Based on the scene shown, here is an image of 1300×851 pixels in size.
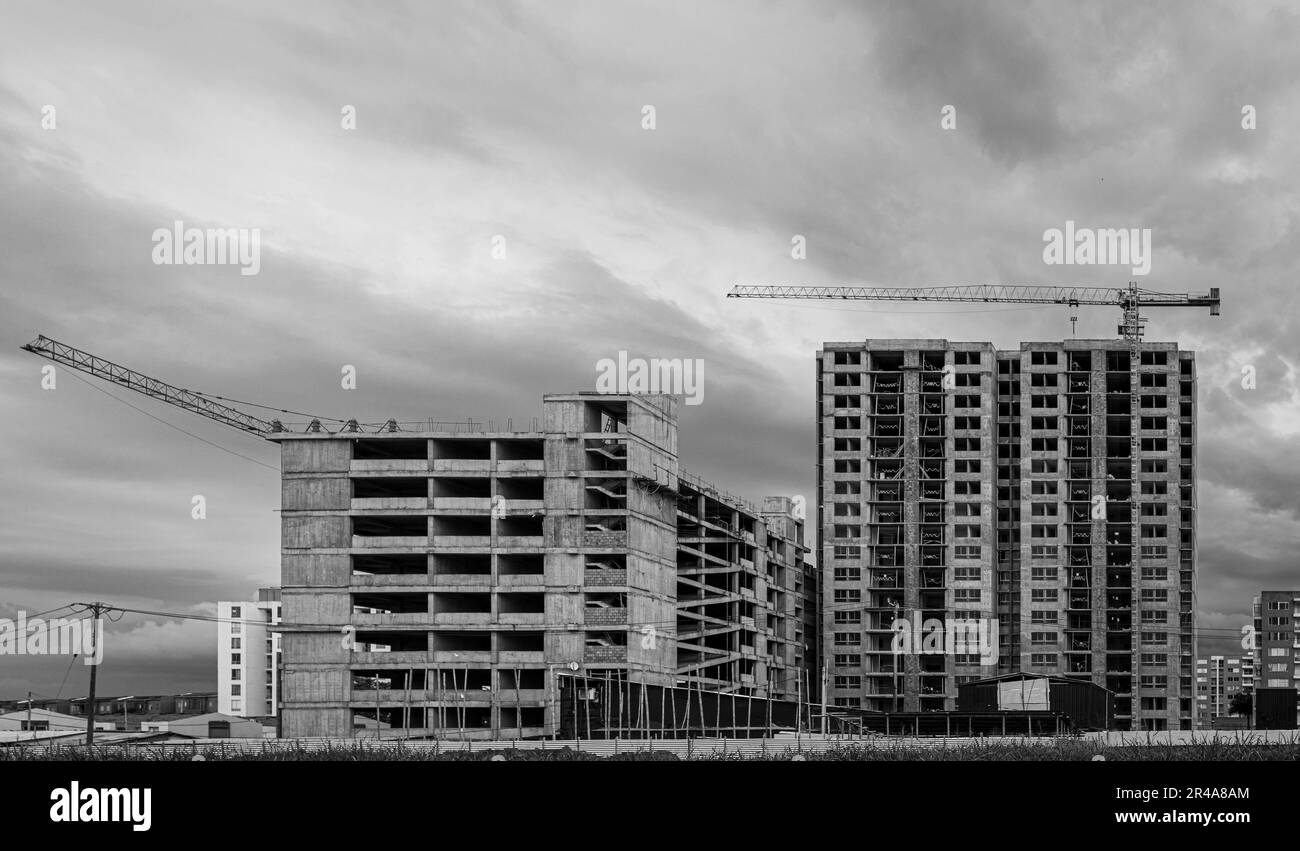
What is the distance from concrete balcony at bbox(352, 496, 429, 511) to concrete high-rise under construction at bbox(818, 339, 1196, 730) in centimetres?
6913

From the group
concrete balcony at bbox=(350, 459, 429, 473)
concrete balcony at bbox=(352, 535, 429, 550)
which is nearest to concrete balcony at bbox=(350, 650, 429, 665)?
concrete balcony at bbox=(352, 535, 429, 550)

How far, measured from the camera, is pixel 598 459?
126 m

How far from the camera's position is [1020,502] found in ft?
592

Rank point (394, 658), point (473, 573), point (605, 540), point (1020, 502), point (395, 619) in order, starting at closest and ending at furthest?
point (394, 658) < point (395, 619) < point (605, 540) < point (473, 573) < point (1020, 502)

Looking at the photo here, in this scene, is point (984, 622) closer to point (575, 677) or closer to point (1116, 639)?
point (1116, 639)

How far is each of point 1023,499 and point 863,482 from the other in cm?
1965

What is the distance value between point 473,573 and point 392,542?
7989 millimetres

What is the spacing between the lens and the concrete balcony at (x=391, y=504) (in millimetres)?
121500

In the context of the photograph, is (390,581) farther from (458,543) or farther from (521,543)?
(521,543)

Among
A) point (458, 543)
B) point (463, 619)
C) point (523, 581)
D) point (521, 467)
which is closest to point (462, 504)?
point (458, 543)

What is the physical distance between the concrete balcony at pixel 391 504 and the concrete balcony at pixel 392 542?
2.52m

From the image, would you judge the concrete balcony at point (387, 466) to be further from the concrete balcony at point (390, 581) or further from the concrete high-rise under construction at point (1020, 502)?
the concrete high-rise under construction at point (1020, 502)
